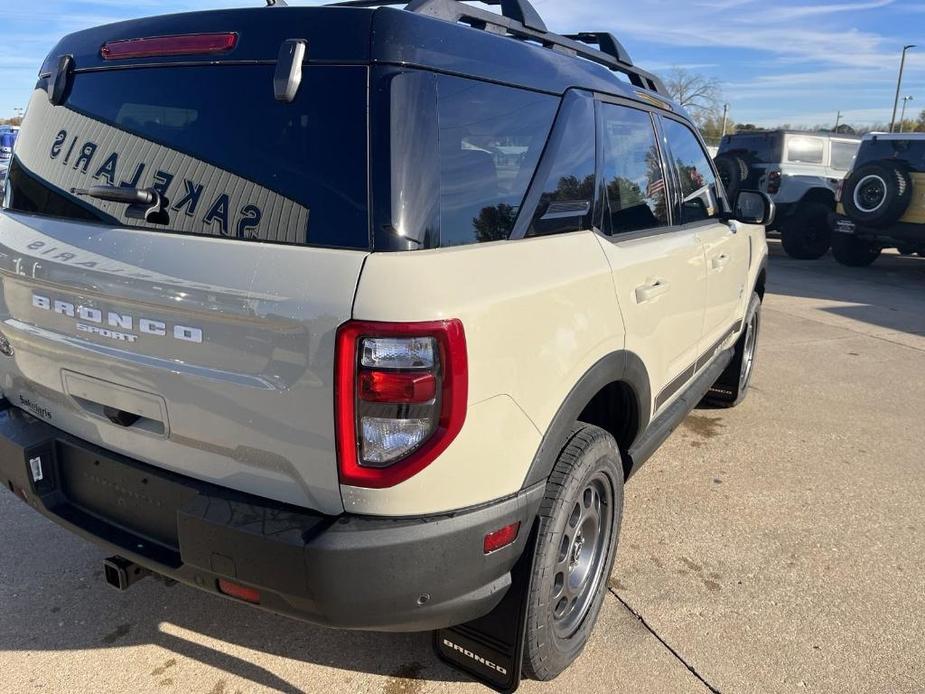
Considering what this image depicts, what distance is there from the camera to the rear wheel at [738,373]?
4.88 metres

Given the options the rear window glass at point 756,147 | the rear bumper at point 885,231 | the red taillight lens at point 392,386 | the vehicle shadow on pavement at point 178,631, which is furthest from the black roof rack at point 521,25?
the rear window glass at point 756,147

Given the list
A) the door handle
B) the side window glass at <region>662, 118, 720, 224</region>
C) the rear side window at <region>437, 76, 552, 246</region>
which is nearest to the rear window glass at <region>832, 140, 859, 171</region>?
the side window glass at <region>662, 118, 720, 224</region>

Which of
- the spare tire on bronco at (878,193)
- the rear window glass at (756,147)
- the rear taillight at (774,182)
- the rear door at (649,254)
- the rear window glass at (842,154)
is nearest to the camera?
the rear door at (649,254)

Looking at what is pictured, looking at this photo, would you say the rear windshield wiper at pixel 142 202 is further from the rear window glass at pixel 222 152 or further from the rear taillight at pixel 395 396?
the rear taillight at pixel 395 396

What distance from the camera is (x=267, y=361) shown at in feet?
5.63

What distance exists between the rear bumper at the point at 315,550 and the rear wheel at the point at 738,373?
3.32m

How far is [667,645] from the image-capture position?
8.44 feet

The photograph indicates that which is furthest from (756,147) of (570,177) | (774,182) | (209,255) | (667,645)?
(209,255)

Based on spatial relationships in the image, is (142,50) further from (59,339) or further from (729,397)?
(729,397)

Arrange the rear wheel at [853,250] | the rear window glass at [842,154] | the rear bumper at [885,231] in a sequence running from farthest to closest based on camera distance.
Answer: the rear window glass at [842,154]
the rear wheel at [853,250]
the rear bumper at [885,231]

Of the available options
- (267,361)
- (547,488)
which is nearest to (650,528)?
(547,488)

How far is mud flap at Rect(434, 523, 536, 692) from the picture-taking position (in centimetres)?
206

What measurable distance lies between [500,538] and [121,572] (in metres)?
1.20

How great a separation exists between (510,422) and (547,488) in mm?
376
